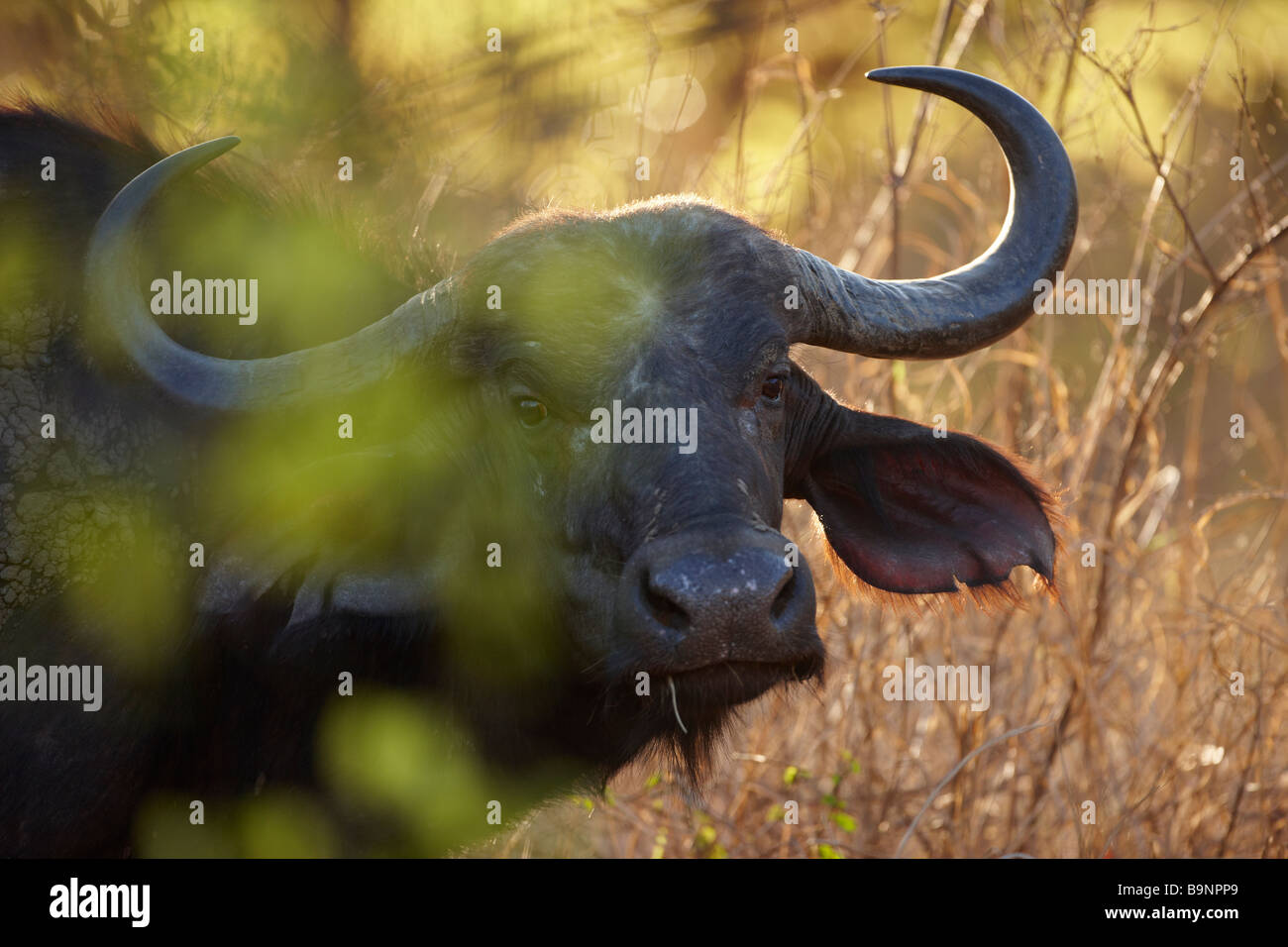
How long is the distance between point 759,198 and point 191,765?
4.06 metres

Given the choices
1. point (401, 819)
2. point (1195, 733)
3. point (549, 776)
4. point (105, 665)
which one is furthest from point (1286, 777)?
point (105, 665)

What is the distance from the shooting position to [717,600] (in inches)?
129

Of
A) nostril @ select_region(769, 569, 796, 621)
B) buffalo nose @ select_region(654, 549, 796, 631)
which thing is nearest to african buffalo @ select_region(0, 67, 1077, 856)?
nostril @ select_region(769, 569, 796, 621)

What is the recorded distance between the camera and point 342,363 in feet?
12.8

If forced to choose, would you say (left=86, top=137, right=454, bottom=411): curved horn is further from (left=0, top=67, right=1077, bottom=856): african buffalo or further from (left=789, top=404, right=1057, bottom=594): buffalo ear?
(left=789, top=404, right=1057, bottom=594): buffalo ear

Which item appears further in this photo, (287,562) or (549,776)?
(549,776)

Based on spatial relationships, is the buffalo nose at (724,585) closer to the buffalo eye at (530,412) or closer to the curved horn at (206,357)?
the buffalo eye at (530,412)

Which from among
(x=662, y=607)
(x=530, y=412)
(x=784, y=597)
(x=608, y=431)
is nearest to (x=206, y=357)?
(x=530, y=412)

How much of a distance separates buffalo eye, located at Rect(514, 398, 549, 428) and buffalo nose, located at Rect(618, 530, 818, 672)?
57 centimetres

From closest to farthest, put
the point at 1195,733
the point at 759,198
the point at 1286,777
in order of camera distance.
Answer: the point at 1286,777 < the point at 1195,733 < the point at 759,198

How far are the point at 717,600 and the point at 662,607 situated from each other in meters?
0.22

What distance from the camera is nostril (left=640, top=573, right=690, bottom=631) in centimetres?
337
